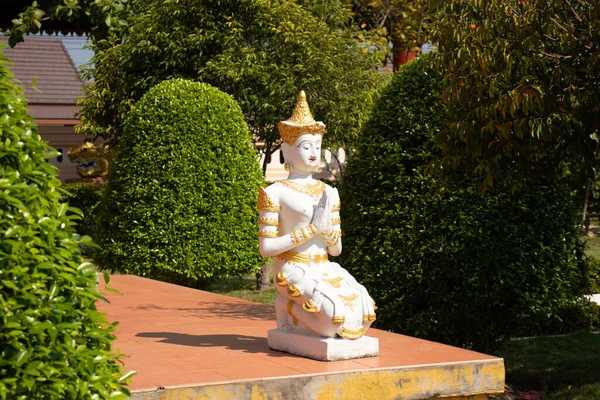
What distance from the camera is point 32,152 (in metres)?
3.96

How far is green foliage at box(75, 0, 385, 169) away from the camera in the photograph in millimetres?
15430

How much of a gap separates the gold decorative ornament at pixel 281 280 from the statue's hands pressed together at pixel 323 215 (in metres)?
0.41

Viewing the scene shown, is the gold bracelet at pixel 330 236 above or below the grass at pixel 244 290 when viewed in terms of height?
above

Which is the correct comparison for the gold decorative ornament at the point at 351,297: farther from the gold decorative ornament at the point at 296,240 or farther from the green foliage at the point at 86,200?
the green foliage at the point at 86,200

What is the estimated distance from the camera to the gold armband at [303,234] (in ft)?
21.1

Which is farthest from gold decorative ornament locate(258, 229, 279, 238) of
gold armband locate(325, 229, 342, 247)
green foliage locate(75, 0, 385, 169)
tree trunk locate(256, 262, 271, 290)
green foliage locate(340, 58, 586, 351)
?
tree trunk locate(256, 262, 271, 290)

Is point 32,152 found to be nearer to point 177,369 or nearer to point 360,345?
point 177,369

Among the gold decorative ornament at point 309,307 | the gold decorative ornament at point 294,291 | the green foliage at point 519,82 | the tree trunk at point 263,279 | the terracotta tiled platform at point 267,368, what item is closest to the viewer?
the terracotta tiled platform at point 267,368

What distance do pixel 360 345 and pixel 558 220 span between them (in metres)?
3.50

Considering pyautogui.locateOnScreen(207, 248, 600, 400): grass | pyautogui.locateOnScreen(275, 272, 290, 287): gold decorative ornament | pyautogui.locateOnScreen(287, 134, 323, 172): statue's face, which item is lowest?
pyautogui.locateOnScreen(207, 248, 600, 400): grass

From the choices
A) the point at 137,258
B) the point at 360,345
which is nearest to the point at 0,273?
the point at 360,345

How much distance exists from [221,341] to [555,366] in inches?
177

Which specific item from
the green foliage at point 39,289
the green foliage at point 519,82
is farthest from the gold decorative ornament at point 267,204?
the green foliage at point 39,289

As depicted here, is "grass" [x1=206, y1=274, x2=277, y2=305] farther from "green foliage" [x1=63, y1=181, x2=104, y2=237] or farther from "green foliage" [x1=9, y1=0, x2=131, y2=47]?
"green foliage" [x1=9, y1=0, x2=131, y2=47]
